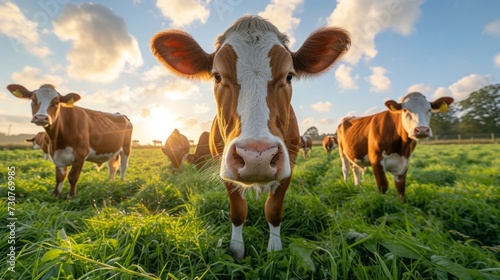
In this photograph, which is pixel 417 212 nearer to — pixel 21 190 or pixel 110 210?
pixel 110 210

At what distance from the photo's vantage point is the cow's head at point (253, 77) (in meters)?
1.52

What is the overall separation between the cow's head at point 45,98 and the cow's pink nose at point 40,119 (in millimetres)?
53

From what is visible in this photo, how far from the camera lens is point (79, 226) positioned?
9.62ft

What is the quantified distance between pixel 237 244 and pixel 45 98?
477 centimetres

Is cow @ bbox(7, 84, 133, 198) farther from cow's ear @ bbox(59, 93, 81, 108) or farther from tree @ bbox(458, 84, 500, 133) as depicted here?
tree @ bbox(458, 84, 500, 133)

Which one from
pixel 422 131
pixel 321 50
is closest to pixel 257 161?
pixel 321 50

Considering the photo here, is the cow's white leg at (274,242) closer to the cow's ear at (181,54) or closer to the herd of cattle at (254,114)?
the herd of cattle at (254,114)

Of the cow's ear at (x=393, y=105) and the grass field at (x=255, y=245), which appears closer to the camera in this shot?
the grass field at (x=255, y=245)

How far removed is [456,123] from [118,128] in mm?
70463

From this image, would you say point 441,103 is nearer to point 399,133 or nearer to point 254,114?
point 399,133

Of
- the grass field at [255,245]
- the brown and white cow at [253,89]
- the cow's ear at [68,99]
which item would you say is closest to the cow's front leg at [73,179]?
the cow's ear at [68,99]

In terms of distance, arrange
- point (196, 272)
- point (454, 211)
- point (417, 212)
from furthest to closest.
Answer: point (417, 212)
point (454, 211)
point (196, 272)

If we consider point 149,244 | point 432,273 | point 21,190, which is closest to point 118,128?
point 21,190

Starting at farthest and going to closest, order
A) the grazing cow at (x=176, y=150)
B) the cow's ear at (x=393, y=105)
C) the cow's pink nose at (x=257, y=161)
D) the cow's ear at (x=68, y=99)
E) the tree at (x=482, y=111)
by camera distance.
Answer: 1. the tree at (x=482, y=111)
2. the grazing cow at (x=176, y=150)
3. the cow's ear at (x=68, y=99)
4. the cow's ear at (x=393, y=105)
5. the cow's pink nose at (x=257, y=161)
